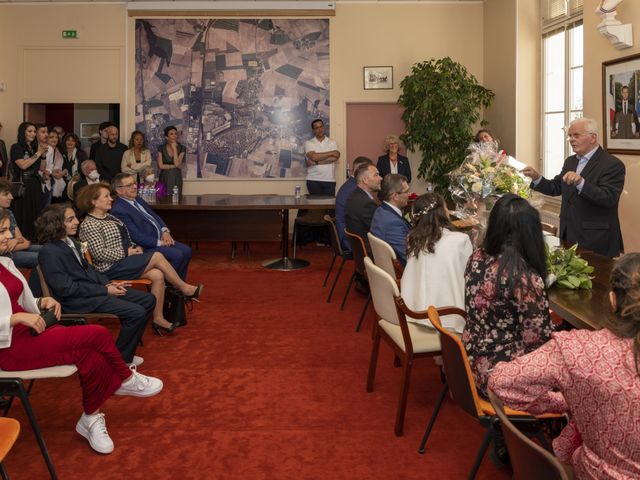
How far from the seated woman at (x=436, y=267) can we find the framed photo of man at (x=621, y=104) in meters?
3.00

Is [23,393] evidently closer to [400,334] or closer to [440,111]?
[400,334]

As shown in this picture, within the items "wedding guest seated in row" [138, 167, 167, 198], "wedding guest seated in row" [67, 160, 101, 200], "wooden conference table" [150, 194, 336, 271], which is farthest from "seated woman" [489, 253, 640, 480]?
"wedding guest seated in row" [67, 160, 101, 200]

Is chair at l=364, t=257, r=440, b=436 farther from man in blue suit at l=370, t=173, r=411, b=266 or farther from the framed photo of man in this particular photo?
the framed photo of man

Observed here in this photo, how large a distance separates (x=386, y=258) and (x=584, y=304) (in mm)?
1630

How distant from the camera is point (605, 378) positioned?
1.73m

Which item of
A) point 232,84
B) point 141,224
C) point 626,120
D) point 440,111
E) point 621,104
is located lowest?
point 141,224

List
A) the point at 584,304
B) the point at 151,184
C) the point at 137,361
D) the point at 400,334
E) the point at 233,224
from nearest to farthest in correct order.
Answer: the point at 584,304 < the point at 400,334 < the point at 137,361 < the point at 233,224 < the point at 151,184

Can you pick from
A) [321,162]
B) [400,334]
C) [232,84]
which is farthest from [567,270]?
[232,84]

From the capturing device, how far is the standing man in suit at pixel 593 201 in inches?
189

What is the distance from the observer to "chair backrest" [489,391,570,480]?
1.53 metres

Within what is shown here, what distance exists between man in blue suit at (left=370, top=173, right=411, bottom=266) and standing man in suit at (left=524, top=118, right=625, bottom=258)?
0.97m

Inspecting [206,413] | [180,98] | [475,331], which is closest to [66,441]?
[206,413]

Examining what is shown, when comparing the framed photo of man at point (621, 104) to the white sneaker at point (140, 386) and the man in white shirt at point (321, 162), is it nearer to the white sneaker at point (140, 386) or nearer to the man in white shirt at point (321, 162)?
the white sneaker at point (140, 386)

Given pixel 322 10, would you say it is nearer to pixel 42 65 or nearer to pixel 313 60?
pixel 313 60
